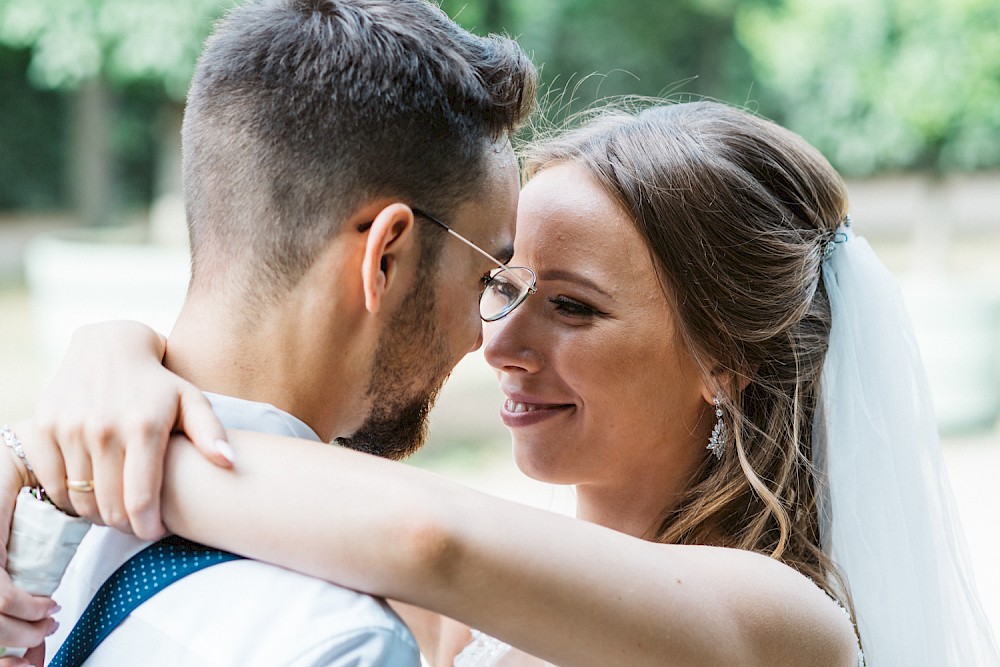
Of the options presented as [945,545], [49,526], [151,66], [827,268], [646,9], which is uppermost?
[646,9]

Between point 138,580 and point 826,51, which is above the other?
point 826,51

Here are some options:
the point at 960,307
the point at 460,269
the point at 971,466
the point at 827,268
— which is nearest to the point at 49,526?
the point at 460,269

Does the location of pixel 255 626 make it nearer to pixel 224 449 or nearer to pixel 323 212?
pixel 224 449

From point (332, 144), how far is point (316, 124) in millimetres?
41

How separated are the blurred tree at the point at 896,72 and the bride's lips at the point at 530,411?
6991 millimetres

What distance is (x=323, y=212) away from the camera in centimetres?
160

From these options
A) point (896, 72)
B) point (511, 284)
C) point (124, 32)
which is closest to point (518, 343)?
point (511, 284)

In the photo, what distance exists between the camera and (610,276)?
7.57 feet

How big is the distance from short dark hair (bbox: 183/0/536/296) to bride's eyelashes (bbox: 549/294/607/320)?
2.27 ft

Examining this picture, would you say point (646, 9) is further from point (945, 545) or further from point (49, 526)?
point (49, 526)

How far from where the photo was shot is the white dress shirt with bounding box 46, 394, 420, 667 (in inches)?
52.4

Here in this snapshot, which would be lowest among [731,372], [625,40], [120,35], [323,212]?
[731,372]

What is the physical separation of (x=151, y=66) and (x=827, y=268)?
25.8 ft

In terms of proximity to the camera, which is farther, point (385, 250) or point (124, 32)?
point (124, 32)
